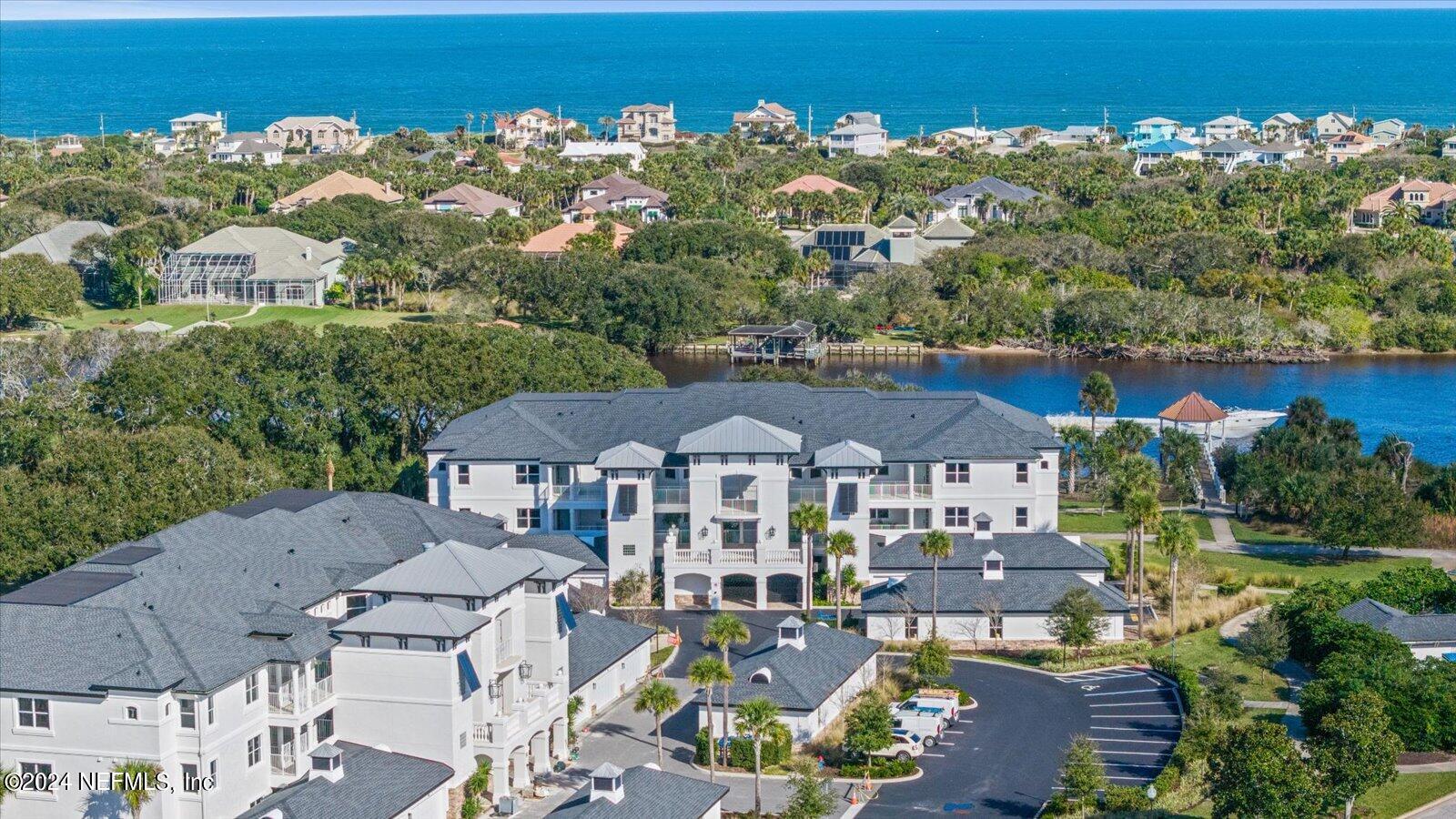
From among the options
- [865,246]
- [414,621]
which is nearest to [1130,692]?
[414,621]

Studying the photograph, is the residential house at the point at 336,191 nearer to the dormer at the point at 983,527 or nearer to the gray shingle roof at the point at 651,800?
the dormer at the point at 983,527

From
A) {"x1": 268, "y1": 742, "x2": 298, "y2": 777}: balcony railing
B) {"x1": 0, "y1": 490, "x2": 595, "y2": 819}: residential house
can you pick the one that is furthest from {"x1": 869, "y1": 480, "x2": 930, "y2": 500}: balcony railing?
{"x1": 268, "y1": 742, "x2": 298, "y2": 777}: balcony railing

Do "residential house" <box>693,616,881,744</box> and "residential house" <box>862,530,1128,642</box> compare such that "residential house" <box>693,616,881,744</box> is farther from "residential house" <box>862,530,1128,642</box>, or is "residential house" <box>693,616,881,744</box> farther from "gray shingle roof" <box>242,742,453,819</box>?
"gray shingle roof" <box>242,742,453,819</box>

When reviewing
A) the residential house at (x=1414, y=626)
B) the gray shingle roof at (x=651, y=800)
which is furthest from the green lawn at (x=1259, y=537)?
the gray shingle roof at (x=651, y=800)

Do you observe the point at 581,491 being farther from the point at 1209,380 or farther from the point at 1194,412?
the point at 1209,380

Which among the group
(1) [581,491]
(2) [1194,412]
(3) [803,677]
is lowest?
(3) [803,677]
